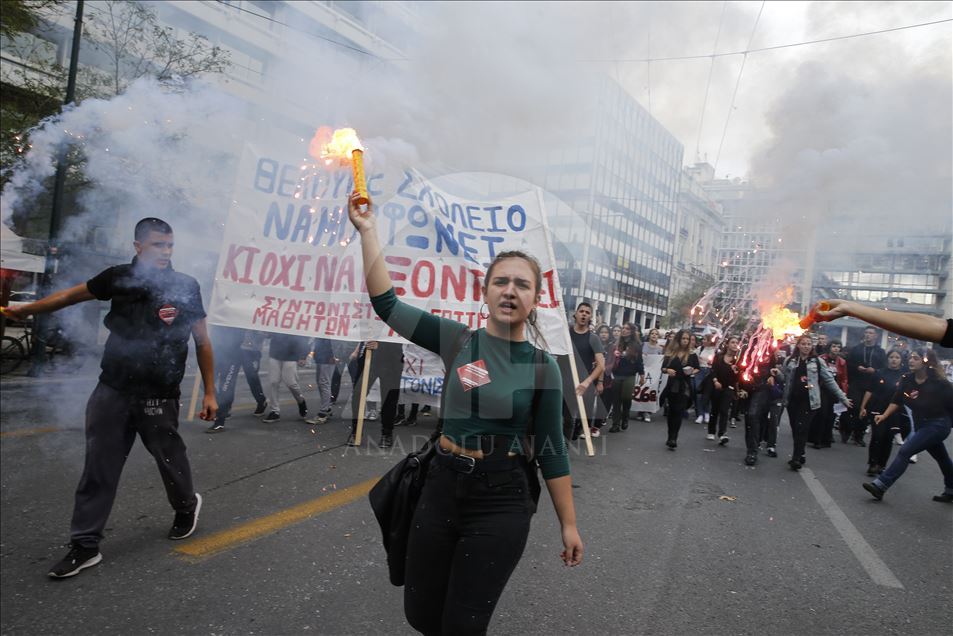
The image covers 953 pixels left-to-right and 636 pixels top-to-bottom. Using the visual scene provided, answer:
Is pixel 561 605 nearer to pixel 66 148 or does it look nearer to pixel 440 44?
pixel 66 148

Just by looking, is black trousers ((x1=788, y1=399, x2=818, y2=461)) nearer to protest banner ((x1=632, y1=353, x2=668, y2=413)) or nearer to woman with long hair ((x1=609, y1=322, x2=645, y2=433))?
woman with long hair ((x1=609, y1=322, x2=645, y2=433))

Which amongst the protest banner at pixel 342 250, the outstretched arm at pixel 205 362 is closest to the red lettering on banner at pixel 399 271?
the protest banner at pixel 342 250

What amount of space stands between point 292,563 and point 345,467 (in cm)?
218

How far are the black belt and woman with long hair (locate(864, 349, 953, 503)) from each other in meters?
5.62

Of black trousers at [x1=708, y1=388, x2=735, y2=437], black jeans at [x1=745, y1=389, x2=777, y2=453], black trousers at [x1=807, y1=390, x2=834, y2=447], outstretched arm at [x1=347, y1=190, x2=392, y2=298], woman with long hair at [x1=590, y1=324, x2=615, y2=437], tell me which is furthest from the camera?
black trousers at [x1=807, y1=390, x2=834, y2=447]

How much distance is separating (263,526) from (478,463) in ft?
8.59

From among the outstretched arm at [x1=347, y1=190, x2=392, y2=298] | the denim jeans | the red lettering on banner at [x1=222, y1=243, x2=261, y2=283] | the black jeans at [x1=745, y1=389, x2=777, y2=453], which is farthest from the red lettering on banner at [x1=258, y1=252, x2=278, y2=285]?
the denim jeans

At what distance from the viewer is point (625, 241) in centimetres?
2247

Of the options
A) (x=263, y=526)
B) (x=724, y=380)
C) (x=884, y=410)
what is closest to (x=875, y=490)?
(x=724, y=380)

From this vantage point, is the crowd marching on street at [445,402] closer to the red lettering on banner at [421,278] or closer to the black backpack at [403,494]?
the black backpack at [403,494]

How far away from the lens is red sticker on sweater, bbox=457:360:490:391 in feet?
6.65

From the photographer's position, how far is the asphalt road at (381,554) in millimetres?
2875

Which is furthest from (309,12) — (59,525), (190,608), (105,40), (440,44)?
(190,608)

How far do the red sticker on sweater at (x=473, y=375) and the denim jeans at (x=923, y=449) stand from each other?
574 centimetres
